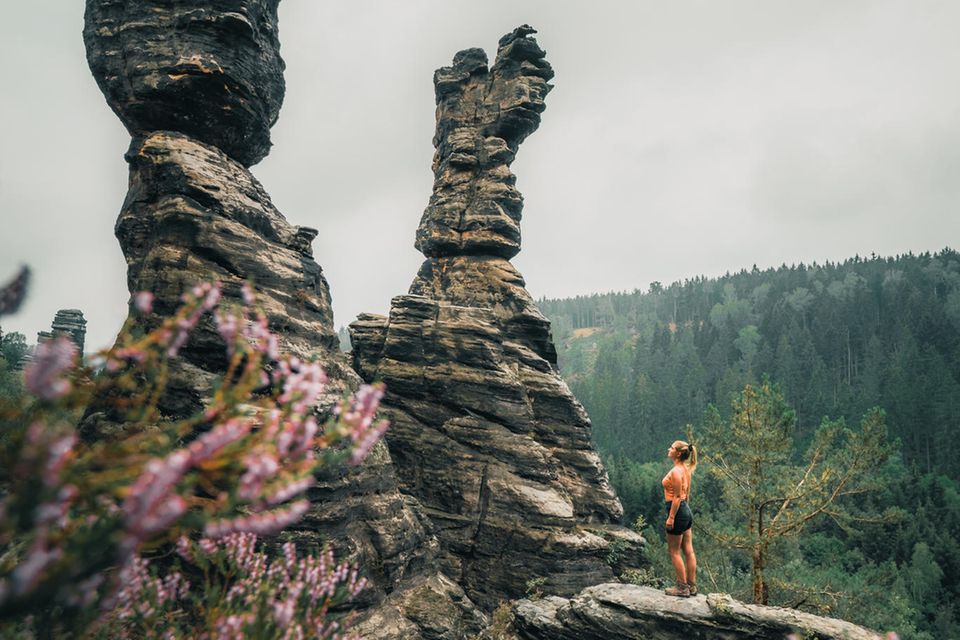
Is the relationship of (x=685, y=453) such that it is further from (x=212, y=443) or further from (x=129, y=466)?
(x=129, y=466)

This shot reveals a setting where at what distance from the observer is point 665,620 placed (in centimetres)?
1148

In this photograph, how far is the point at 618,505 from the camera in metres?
26.2

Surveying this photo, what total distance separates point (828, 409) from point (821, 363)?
605 inches

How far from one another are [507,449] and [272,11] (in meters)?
19.7

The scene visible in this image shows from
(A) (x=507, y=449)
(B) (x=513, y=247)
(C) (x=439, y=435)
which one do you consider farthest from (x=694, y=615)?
(B) (x=513, y=247)

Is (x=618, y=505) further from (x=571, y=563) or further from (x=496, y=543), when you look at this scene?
(x=496, y=543)

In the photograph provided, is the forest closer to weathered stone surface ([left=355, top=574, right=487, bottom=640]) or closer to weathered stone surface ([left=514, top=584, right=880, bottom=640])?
weathered stone surface ([left=514, top=584, right=880, bottom=640])

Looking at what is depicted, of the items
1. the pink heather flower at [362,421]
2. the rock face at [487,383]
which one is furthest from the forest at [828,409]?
the pink heather flower at [362,421]

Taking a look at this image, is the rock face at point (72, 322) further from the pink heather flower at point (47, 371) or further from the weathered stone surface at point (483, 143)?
the pink heather flower at point (47, 371)

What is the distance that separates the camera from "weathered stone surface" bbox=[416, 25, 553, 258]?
30375 mm

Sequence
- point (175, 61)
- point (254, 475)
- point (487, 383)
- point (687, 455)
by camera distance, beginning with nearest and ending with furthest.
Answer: point (254, 475)
point (687, 455)
point (175, 61)
point (487, 383)

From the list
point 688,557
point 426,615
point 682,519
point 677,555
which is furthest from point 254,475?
point 426,615

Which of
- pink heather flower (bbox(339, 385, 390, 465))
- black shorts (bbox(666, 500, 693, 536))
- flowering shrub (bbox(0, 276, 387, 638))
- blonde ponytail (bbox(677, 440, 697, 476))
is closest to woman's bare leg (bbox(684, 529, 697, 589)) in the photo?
black shorts (bbox(666, 500, 693, 536))

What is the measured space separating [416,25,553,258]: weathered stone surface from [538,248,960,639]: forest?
15.6m
